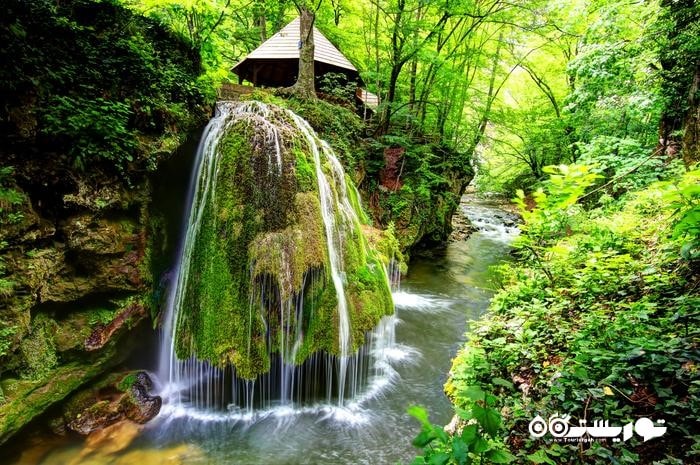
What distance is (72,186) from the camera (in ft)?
15.1

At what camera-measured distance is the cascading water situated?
5.59 metres

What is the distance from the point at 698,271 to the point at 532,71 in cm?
1759

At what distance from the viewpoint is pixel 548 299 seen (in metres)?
3.89

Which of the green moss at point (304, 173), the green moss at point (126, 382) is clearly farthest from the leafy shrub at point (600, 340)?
the green moss at point (126, 382)

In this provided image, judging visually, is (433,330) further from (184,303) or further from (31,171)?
(31,171)

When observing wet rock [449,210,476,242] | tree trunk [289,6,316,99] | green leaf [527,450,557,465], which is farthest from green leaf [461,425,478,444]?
wet rock [449,210,476,242]

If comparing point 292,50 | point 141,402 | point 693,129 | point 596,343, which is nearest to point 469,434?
point 596,343

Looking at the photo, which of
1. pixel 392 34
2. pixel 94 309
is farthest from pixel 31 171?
pixel 392 34

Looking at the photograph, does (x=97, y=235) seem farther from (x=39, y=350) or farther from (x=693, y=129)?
(x=693, y=129)

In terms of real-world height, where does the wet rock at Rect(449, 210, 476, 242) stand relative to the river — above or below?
above

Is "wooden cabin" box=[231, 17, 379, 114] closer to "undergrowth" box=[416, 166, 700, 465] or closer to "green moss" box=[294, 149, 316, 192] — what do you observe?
Result: "green moss" box=[294, 149, 316, 192]

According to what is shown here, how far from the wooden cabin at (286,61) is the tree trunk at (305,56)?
2667 millimetres

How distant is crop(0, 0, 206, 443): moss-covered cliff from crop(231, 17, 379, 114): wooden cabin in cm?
770

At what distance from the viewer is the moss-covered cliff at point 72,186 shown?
13.3ft
